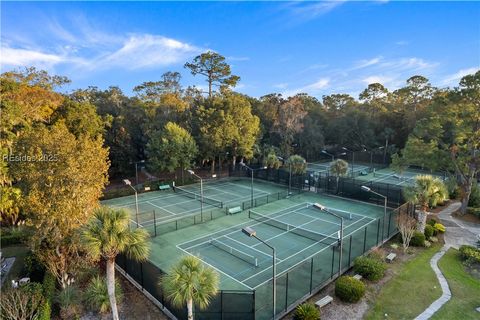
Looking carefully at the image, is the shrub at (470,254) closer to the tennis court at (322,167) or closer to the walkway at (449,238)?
the walkway at (449,238)

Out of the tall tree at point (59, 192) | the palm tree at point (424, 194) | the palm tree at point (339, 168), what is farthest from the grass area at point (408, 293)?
the palm tree at point (339, 168)

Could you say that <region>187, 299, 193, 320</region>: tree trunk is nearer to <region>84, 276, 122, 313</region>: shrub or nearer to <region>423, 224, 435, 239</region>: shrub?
<region>84, 276, 122, 313</region>: shrub

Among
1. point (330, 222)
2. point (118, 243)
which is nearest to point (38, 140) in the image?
point (118, 243)

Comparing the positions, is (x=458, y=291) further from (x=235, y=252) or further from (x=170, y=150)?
(x=170, y=150)

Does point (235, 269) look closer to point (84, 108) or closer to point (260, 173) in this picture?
point (260, 173)

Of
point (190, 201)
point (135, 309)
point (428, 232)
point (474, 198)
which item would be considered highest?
point (474, 198)

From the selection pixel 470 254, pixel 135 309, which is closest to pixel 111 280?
pixel 135 309
